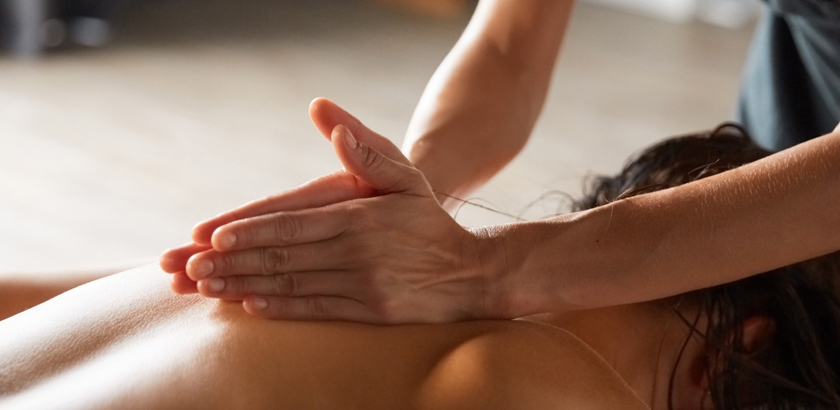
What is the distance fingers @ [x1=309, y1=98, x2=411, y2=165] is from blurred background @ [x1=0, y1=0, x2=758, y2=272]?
1.08m

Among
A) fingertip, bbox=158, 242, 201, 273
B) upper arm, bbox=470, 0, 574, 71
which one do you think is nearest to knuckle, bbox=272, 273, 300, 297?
fingertip, bbox=158, 242, 201, 273

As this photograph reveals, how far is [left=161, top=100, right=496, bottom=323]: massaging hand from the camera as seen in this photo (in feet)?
3.16

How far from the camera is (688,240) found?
1047 millimetres

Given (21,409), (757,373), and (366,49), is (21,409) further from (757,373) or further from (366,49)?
(366,49)

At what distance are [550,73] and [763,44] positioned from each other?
23.0 inches

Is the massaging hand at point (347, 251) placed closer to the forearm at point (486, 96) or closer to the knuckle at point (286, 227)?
the knuckle at point (286, 227)

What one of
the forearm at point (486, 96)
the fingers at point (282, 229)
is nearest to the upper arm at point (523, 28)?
the forearm at point (486, 96)

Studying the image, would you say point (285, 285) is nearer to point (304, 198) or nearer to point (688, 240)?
point (304, 198)

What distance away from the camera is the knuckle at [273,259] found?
3.21 feet

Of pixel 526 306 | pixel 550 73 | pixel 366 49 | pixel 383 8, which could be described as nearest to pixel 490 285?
pixel 526 306

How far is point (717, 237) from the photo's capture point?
1044mm

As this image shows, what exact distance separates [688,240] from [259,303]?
51 centimetres

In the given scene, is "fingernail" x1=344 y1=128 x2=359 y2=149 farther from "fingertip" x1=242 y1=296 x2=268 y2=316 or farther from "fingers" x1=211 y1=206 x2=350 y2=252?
Answer: "fingertip" x1=242 y1=296 x2=268 y2=316

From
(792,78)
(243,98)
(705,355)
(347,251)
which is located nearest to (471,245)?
(347,251)
